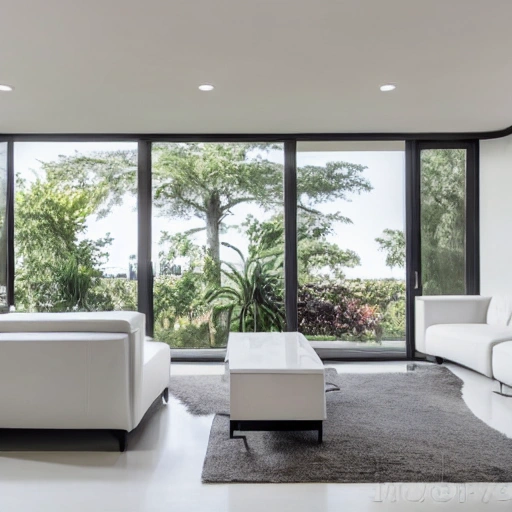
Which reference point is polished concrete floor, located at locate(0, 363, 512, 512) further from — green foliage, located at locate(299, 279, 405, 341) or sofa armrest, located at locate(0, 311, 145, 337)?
green foliage, located at locate(299, 279, 405, 341)

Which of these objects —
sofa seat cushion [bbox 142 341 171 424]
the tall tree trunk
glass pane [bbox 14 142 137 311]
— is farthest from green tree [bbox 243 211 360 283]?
sofa seat cushion [bbox 142 341 171 424]

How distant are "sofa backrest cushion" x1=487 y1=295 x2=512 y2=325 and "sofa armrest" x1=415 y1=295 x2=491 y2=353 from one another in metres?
0.09

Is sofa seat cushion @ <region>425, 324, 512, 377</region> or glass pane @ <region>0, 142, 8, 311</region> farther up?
glass pane @ <region>0, 142, 8, 311</region>

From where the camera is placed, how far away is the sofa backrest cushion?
4.97 m

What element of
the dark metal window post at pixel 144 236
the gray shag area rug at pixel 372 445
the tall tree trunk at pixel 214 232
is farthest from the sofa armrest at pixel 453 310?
the dark metal window post at pixel 144 236

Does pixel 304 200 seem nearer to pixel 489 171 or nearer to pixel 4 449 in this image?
pixel 489 171

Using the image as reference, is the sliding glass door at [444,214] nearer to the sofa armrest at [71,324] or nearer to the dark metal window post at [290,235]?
the dark metal window post at [290,235]

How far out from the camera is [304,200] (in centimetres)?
564

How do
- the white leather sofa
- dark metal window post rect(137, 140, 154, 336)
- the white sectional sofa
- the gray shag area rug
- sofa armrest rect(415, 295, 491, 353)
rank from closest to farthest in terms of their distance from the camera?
the gray shag area rug, the white leather sofa, the white sectional sofa, sofa armrest rect(415, 295, 491, 353), dark metal window post rect(137, 140, 154, 336)

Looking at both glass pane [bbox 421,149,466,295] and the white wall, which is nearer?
the white wall

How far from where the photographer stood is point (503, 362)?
4.02m

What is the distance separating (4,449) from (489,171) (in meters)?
5.28
